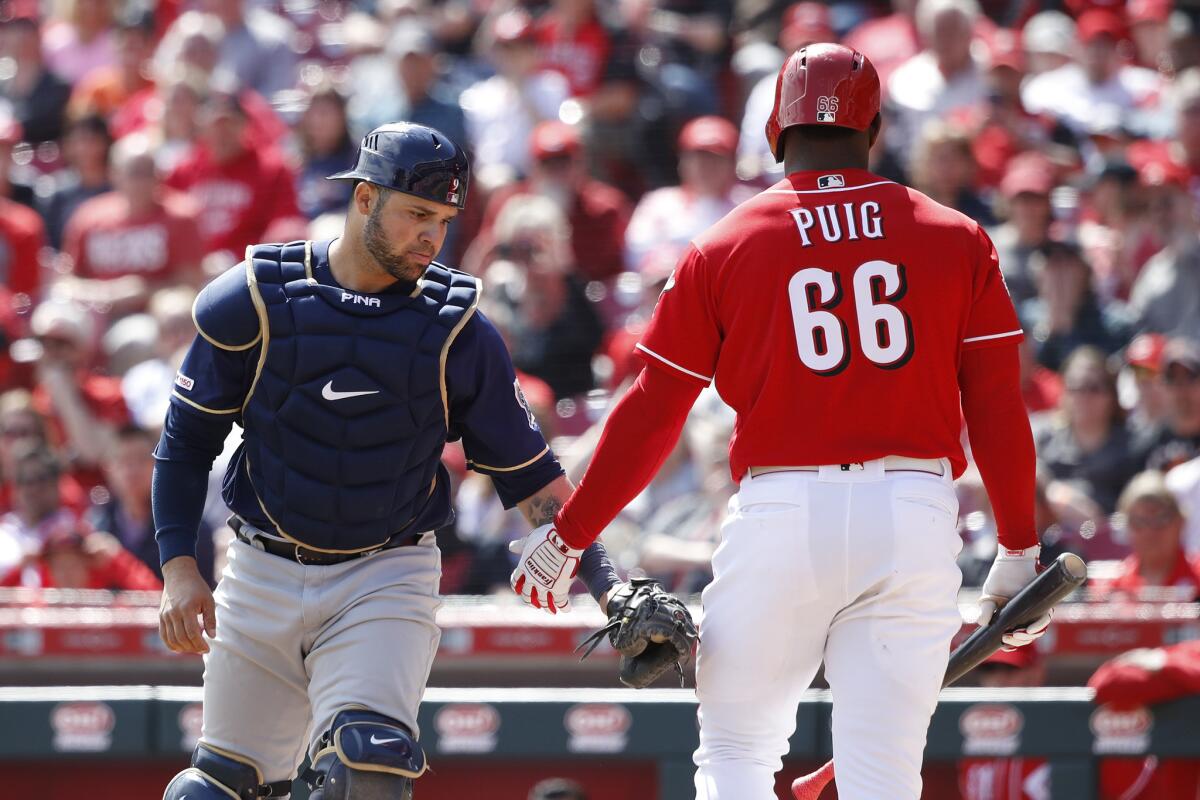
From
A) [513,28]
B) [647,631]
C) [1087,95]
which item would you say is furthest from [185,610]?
[1087,95]

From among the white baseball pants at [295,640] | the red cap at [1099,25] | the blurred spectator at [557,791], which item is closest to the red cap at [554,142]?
the red cap at [1099,25]

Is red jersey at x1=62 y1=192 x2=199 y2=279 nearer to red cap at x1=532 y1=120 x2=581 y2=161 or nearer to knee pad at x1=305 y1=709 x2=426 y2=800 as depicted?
red cap at x1=532 y1=120 x2=581 y2=161

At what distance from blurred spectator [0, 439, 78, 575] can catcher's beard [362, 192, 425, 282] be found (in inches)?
148

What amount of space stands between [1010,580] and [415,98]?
6424mm

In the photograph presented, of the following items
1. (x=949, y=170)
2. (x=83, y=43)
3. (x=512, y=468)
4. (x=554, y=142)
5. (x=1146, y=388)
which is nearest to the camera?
(x=512, y=468)

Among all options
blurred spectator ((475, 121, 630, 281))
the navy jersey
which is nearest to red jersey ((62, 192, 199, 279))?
blurred spectator ((475, 121, 630, 281))

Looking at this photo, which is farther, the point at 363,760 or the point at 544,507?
the point at 544,507

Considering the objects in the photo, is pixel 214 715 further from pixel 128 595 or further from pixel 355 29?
pixel 355 29

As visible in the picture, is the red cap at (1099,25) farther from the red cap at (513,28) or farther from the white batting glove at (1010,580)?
the white batting glove at (1010,580)

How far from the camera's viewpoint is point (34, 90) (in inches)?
440

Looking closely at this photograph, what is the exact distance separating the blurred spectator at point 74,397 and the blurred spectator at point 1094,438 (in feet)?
13.8

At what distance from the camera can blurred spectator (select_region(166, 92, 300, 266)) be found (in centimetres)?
955

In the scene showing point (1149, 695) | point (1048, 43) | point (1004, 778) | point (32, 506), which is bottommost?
point (1004, 778)

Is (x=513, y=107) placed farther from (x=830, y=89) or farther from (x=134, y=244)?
(x=830, y=89)
